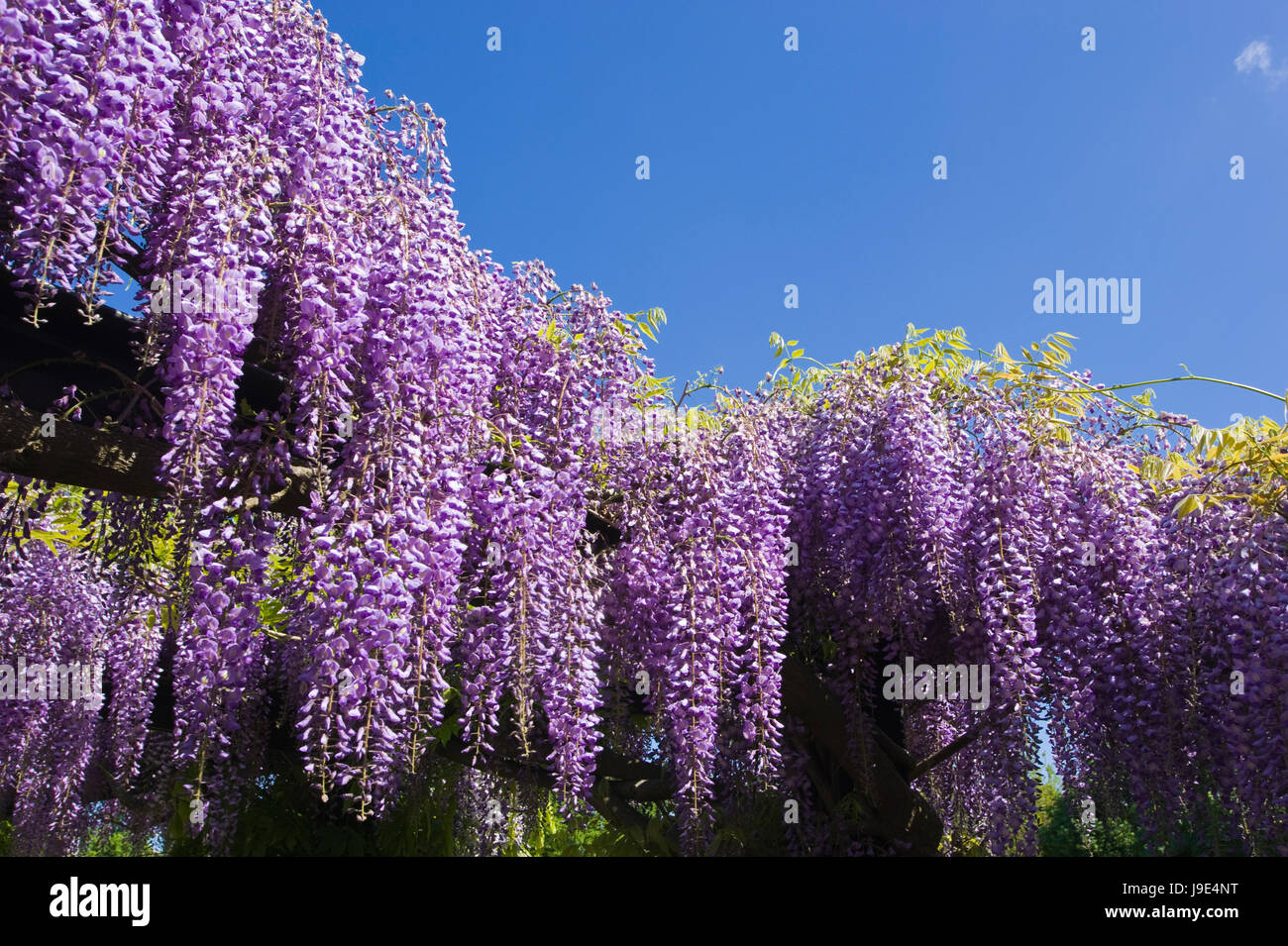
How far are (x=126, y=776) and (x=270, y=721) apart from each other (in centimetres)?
128

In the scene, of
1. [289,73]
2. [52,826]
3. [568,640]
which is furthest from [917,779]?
[52,826]

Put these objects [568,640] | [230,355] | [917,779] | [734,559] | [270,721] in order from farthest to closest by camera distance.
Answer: [270,721]
[917,779]
[734,559]
[568,640]
[230,355]

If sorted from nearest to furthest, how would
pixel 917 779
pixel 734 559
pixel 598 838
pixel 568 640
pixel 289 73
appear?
→ 1. pixel 289 73
2. pixel 568 640
3. pixel 734 559
4. pixel 917 779
5. pixel 598 838

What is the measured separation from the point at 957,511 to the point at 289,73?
11.2 ft

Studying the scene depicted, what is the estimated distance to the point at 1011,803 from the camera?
3.97 meters

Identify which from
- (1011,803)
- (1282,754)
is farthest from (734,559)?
(1282,754)

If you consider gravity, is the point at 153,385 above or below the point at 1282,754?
above

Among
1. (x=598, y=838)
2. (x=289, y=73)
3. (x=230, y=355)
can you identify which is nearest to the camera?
(x=230, y=355)

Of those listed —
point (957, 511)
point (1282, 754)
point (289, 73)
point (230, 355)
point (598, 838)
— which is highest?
point (289, 73)

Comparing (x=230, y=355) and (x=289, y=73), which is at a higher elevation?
(x=289, y=73)

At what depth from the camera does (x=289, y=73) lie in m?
3.39

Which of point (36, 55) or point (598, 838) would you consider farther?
point (598, 838)

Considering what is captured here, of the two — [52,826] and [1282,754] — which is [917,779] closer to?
[1282,754]

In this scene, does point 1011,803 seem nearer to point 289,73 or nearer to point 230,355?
point 230,355
